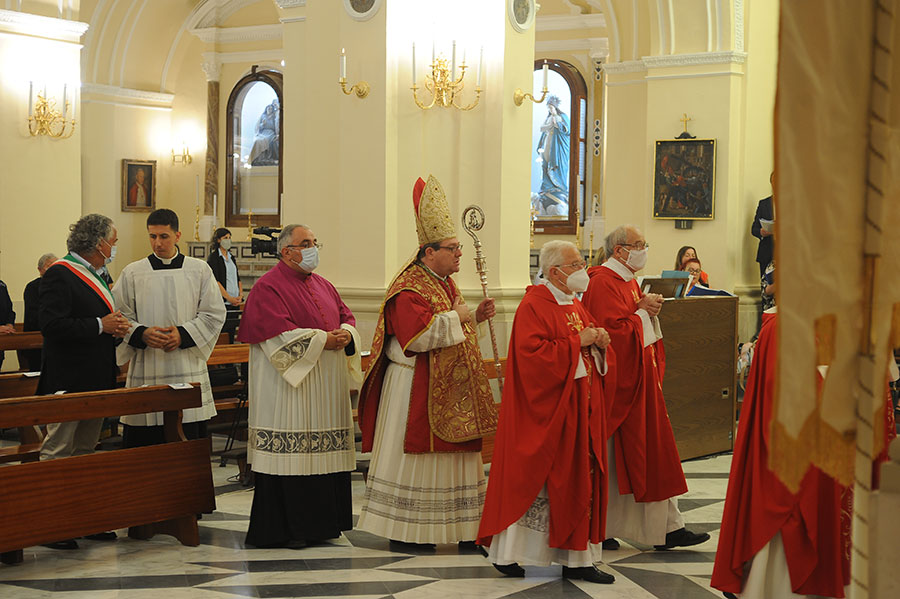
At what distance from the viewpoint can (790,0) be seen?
5.01 ft

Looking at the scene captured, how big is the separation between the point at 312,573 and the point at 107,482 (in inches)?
44.6

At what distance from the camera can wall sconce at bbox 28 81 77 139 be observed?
10828 mm

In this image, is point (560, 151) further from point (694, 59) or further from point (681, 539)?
point (681, 539)

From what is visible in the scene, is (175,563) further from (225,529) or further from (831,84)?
(831,84)

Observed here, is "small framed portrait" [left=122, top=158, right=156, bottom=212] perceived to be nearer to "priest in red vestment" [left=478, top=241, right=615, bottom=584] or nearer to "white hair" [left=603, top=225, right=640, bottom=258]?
"white hair" [left=603, top=225, right=640, bottom=258]

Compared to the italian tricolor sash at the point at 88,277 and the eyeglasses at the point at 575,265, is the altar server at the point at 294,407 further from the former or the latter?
the eyeglasses at the point at 575,265

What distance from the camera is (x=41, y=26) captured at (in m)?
10.8

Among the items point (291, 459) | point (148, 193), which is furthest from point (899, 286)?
point (148, 193)

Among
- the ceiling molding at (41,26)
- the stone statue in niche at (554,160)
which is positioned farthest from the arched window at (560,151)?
the ceiling molding at (41,26)

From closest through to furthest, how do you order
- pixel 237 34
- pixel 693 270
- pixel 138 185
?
pixel 693 270, pixel 138 185, pixel 237 34

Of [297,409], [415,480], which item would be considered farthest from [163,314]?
[415,480]

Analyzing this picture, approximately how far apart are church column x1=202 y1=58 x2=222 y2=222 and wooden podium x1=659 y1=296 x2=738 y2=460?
12900 millimetres

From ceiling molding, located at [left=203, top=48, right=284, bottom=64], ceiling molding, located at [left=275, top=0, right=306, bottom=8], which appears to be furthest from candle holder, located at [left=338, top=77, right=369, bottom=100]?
ceiling molding, located at [left=203, top=48, right=284, bottom=64]

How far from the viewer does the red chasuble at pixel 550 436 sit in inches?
188
